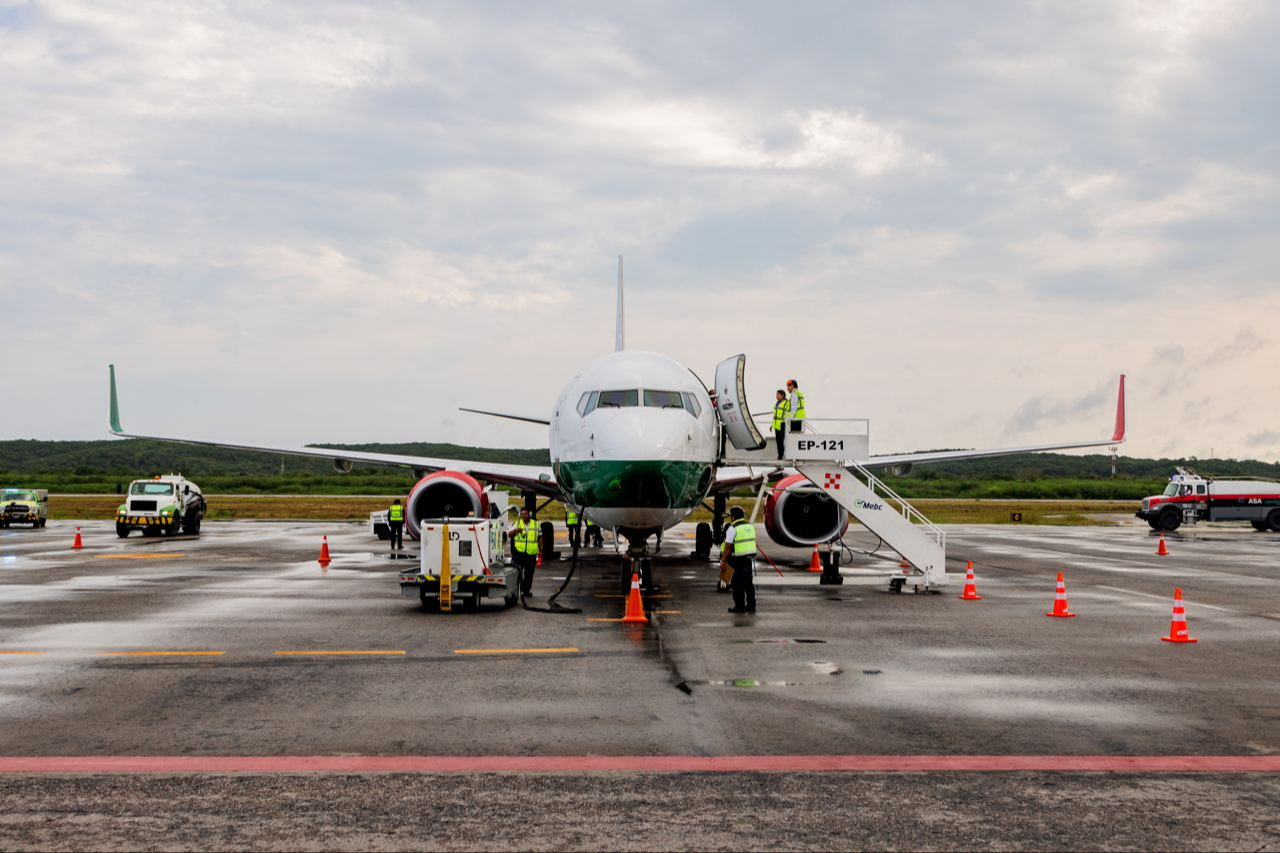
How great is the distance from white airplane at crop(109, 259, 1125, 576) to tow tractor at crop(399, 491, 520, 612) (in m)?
2.33

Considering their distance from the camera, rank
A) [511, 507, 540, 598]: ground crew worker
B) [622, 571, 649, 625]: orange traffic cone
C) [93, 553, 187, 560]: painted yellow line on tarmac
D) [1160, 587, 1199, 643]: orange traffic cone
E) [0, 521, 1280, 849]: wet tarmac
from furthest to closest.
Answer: [93, 553, 187, 560]: painted yellow line on tarmac < [511, 507, 540, 598]: ground crew worker < [622, 571, 649, 625]: orange traffic cone < [1160, 587, 1199, 643]: orange traffic cone < [0, 521, 1280, 849]: wet tarmac

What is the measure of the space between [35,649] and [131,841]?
878 centimetres

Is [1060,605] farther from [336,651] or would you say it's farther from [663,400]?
[336,651]

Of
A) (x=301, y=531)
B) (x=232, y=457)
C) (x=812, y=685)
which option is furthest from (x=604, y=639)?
(x=232, y=457)

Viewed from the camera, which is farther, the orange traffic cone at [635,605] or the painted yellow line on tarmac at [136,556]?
the painted yellow line on tarmac at [136,556]

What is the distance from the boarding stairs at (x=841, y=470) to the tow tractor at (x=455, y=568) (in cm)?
625

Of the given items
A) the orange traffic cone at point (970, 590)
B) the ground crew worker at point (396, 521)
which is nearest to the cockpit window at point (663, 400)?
the orange traffic cone at point (970, 590)

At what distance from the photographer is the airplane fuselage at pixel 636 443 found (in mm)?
19047

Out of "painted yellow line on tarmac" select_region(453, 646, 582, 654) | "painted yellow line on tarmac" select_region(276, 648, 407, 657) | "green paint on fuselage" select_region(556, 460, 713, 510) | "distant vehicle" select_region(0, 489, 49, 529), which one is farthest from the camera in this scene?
"distant vehicle" select_region(0, 489, 49, 529)

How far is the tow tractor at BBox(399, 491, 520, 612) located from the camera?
1786 centimetres

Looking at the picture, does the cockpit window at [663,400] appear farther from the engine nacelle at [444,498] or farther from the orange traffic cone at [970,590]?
the engine nacelle at [444,498]

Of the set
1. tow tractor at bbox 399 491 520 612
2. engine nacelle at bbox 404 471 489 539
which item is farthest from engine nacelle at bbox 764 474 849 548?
tow tractor at bbox 399 491 520 612

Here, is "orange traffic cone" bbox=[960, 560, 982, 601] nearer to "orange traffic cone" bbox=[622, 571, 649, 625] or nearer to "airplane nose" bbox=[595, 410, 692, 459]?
"airplane nose" bbox=[595, 410, 692, 459]

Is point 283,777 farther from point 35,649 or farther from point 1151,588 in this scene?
point 1151,588
